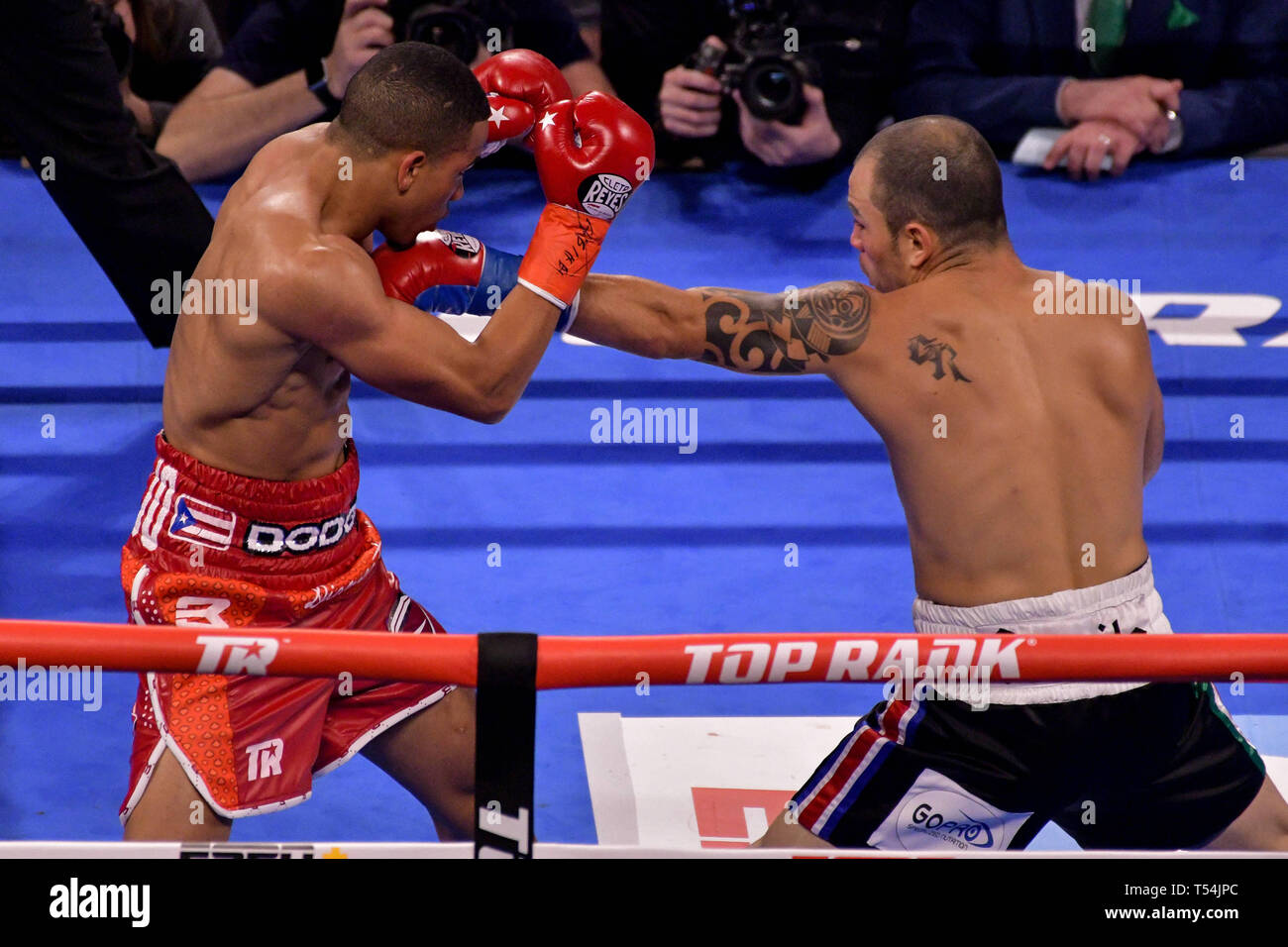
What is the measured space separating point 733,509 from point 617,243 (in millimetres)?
1563

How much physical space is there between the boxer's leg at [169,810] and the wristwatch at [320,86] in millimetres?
3713

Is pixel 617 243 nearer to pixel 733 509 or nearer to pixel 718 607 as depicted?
pixel 733 509

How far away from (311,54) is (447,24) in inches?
28.1

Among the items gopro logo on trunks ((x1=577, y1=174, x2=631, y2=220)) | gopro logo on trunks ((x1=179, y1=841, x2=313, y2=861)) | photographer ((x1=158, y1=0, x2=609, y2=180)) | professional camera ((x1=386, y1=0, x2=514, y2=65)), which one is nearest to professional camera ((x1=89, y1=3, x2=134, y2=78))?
photographer ((x1=158, y1=0, x2=609, y2=180))

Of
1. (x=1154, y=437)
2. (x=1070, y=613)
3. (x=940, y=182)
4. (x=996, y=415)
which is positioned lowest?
(x=1070, y=613)

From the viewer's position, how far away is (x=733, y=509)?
13.2 ft

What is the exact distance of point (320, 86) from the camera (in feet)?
17.9

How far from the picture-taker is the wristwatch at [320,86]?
17.9 feet

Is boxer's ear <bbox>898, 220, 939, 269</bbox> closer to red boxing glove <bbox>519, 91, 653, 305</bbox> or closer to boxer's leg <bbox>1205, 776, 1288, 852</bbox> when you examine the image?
red boxing glove <bbox>519, 91, 653, 305</bbox>

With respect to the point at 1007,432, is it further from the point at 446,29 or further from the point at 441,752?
the point at 446,29

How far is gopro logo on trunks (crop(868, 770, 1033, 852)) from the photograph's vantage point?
214cm

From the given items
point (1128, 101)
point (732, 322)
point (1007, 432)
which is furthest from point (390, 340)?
point (1128, 101)

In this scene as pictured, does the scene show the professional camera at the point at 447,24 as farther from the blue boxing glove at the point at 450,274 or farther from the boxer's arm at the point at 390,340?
the boxer's arm at the point at 390,340
